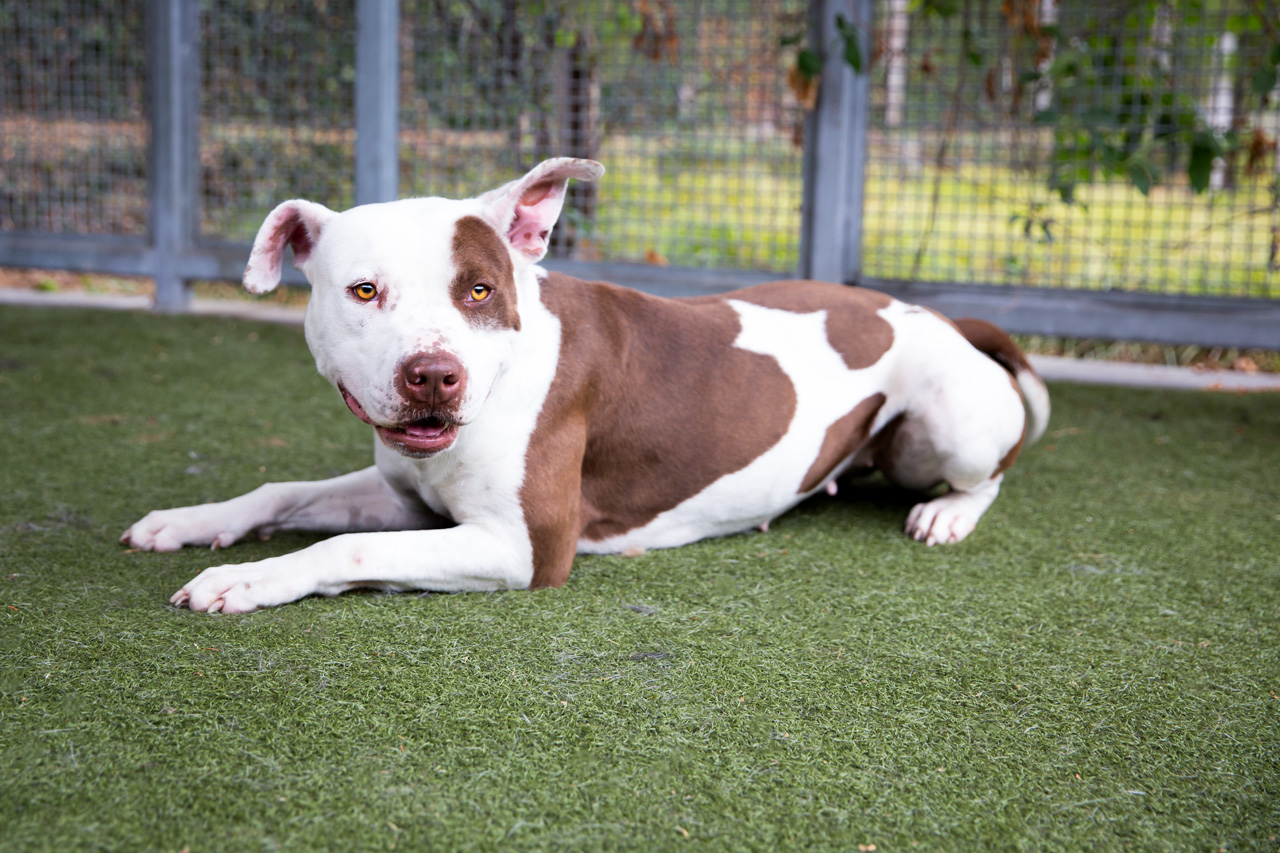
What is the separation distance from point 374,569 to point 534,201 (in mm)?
811

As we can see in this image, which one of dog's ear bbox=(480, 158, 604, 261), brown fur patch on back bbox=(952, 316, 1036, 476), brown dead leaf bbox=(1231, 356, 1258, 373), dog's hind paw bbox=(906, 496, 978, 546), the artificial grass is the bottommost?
the artificial grass

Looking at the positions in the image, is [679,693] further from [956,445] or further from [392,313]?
[956,445]

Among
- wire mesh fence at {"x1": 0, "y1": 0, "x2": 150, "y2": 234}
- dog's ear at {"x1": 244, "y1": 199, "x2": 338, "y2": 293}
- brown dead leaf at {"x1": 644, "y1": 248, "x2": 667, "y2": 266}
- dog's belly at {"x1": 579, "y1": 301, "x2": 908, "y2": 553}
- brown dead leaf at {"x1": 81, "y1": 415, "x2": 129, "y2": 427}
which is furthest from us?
wire mesh fence at {"x1": 0, "y1": 0, "x2": 150, "y2": 234}

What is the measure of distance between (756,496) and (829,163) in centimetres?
279

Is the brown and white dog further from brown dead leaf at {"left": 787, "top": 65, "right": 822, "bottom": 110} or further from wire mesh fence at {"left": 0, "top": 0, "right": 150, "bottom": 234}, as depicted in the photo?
wire mesh fence at {"left": 0, "top": 0, "right": 150, "bottom": 234}

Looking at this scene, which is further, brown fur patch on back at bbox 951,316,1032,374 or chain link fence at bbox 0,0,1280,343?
chain link fence at bbox 0,0,1280,343

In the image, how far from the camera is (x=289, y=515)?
8.26ft

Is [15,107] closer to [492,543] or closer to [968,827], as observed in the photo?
[492,543]

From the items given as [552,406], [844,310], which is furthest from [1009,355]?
[552,406]

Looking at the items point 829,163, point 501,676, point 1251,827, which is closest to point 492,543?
point 501,676

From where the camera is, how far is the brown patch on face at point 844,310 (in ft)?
8.96

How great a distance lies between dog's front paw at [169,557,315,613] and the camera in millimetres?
2010

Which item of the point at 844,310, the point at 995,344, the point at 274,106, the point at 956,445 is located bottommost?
the point at 956,445

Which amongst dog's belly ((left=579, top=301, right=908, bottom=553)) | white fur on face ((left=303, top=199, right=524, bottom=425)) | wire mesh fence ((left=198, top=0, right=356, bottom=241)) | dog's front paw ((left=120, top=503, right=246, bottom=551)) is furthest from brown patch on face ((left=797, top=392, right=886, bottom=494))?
wire mesh fence ((left=198, top=0, right=356, bottom=241))
